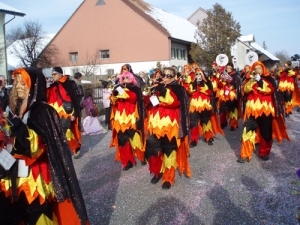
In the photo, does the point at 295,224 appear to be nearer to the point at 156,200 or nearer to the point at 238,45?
the point at 156,200

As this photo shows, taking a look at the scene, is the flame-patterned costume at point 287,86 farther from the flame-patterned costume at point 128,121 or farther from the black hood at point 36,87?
the black hood at point 36,87

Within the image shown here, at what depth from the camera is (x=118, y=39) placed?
112 feet

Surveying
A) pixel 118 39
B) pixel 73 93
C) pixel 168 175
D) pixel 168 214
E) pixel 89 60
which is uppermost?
pixel 118 39

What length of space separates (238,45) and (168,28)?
21311mm

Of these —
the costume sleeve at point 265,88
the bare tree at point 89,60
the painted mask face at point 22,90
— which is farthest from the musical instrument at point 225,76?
the bare tree at point 89,60

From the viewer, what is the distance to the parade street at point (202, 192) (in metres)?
4.28

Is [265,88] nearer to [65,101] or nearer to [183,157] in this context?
[183,157]

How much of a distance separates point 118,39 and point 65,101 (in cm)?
2809

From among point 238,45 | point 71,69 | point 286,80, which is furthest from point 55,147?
point 238,45

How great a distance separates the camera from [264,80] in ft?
21.1

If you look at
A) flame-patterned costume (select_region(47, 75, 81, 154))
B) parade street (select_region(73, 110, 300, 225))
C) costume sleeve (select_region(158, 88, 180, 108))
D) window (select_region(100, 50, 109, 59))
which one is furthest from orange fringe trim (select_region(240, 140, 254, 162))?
window (select_region(100, 50, 109, 59))

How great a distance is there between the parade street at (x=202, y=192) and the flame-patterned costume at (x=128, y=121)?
0.34 meters

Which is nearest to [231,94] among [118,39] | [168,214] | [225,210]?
[225,210]

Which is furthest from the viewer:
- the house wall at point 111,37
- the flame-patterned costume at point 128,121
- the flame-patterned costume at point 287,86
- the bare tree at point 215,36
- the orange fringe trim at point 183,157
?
the bare tree at point 215,36
